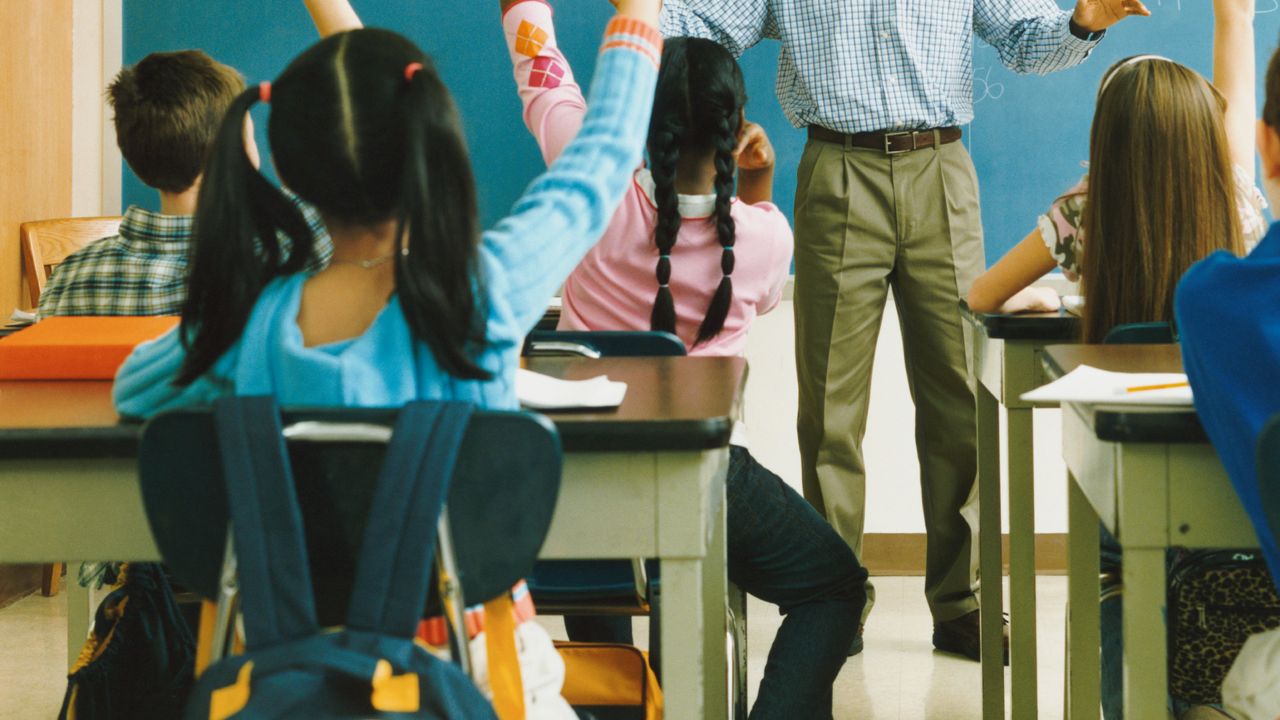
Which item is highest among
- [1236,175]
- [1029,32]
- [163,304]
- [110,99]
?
[1029,32]

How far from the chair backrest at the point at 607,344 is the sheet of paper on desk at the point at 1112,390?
0.58m

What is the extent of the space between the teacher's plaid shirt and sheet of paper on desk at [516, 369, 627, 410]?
1678mm

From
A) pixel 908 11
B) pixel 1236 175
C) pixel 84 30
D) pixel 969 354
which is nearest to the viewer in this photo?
pixel 1236 175

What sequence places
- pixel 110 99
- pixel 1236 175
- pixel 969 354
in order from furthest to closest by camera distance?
pixel 969 354
pixel 110 99
pixel 1236 175

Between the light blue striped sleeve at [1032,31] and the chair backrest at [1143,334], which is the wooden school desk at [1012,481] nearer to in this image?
the chair backrest at [1143,334]

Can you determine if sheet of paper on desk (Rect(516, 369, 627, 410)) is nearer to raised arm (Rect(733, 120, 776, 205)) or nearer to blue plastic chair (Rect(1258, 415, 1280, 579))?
blue plastic chair (Rect(1258, 415, 1280, 579))

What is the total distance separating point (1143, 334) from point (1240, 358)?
699mm

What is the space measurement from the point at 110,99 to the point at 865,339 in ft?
5.13

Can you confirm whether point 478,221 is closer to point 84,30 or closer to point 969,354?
point 969,354

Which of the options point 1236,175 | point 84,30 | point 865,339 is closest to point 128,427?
point 1236,175

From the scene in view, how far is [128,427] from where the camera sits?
1.19 metres

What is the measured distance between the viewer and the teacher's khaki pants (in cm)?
285

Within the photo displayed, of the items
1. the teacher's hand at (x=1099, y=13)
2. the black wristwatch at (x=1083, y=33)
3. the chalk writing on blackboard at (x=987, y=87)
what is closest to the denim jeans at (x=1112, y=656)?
the teacher's hand at (x=1099, y=13)

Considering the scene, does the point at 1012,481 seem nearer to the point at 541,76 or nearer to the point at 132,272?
the point at 541,76
